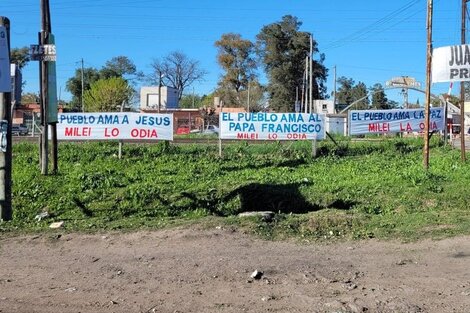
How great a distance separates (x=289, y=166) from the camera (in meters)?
16.0

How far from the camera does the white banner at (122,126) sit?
1889 centimetres

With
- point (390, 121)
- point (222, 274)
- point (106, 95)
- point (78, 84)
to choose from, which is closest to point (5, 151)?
point (222, 274)

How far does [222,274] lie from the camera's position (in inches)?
221

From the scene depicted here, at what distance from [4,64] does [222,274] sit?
17.8ft

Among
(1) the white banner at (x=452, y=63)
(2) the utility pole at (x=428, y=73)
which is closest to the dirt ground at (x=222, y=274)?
(2) the utility pole at (x=428, y=73)

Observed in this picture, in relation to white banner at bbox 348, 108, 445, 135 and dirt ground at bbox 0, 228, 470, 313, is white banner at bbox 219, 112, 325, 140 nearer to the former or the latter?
white banner at bbox 348, 108, 445, 135

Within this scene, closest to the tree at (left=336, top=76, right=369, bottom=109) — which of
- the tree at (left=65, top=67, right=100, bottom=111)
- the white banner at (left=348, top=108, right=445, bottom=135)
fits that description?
the tree at (left=65, top=67, right=100, bottom=111)

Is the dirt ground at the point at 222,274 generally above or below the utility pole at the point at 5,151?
below

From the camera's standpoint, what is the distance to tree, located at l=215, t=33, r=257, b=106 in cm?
10419

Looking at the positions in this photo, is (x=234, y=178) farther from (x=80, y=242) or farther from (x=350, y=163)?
(x=80, y=242)

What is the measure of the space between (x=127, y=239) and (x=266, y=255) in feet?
6.51

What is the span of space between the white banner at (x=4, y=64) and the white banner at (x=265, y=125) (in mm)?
11065

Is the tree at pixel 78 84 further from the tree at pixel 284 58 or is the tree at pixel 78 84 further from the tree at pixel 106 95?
the tree at pixel 284 58

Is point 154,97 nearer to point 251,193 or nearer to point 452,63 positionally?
point 452,63
